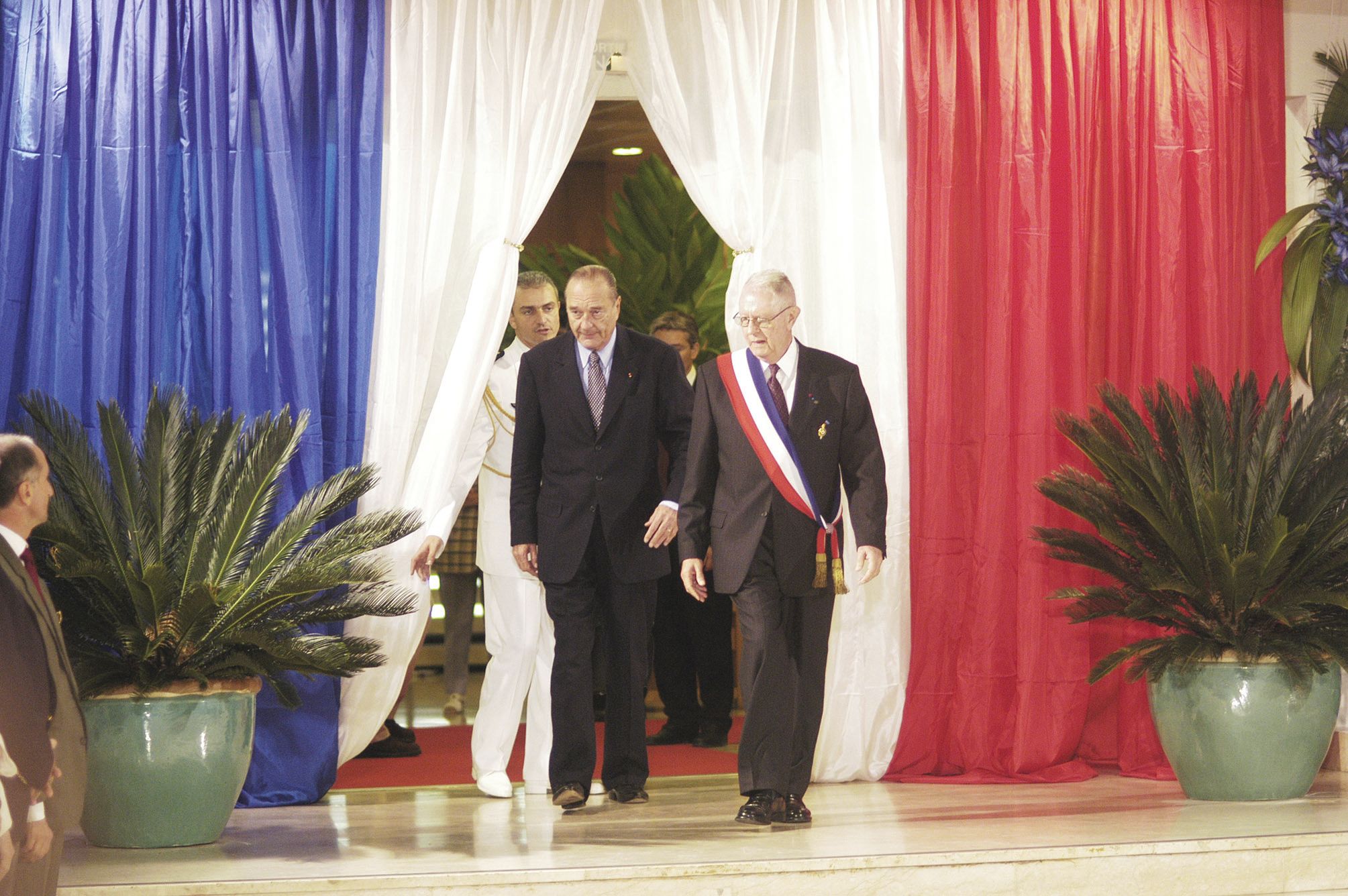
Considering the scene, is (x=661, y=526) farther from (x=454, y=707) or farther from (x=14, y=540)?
(x=454, y=707)

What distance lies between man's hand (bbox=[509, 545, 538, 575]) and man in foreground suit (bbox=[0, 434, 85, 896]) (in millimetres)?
1652

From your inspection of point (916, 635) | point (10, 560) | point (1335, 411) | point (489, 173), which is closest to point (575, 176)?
point (489, 173)

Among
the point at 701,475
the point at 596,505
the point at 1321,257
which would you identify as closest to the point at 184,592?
the point at 596,505

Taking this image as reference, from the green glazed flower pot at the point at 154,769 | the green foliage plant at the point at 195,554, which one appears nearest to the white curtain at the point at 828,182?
the green foliage plant at the point at 195,554

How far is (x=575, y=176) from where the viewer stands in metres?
9.82

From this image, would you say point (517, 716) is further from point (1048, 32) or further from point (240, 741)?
point (1048, 32)

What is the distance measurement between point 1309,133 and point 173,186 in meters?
4.03

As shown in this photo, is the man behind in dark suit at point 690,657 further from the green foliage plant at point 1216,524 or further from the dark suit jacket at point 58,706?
the dark suit jacket at point 58,706

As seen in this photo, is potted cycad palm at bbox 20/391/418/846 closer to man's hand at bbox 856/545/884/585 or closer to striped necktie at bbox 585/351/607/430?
striped necktie at bbox 585/351/607/430

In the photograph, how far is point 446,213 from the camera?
493 cm

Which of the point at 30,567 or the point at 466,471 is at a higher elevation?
the point at 466,471

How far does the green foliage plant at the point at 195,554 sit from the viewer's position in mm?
4004

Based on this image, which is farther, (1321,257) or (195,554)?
(1321,257)

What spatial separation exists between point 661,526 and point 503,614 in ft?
2.43
